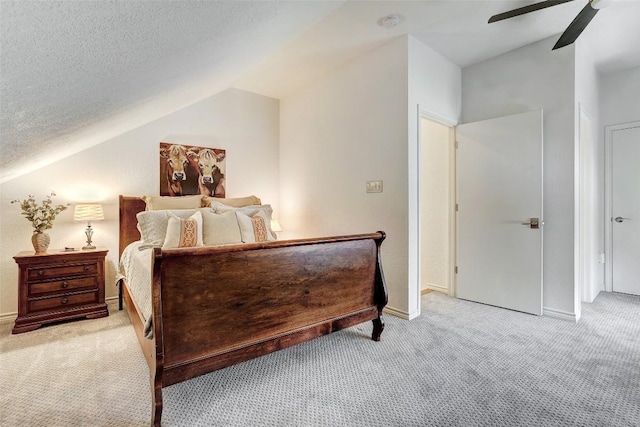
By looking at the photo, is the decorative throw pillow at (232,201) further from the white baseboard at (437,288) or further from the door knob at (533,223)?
the door knob at (533,223)

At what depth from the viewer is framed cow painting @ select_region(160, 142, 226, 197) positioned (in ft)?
11.6

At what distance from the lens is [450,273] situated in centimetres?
359

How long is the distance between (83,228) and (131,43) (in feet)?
9.24

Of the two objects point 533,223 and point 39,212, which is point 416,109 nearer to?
point 533,223

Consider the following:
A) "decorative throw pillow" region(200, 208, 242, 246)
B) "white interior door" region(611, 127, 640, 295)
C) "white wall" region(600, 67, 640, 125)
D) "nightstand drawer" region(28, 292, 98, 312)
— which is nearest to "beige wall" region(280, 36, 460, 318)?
"decorative throw pillow" region(200, 208, 242, 246)

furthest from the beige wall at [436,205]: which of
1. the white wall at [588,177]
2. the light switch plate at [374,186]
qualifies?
the white wall at [588,177]

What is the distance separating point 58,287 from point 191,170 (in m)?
1.75

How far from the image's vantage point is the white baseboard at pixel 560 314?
8.98 ft

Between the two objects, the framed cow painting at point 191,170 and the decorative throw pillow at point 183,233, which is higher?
the framed cow painting at point 191,170

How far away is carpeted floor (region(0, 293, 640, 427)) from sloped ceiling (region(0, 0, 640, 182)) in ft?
4.62

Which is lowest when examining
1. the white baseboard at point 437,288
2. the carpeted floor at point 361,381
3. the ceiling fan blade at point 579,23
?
the carpeted floor at point 361,381

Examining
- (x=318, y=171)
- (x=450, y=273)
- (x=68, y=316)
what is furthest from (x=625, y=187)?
(x=68, y=316)

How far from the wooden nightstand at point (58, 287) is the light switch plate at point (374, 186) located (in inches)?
106

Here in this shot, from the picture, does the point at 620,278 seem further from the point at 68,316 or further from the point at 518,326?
the point at 68,316
